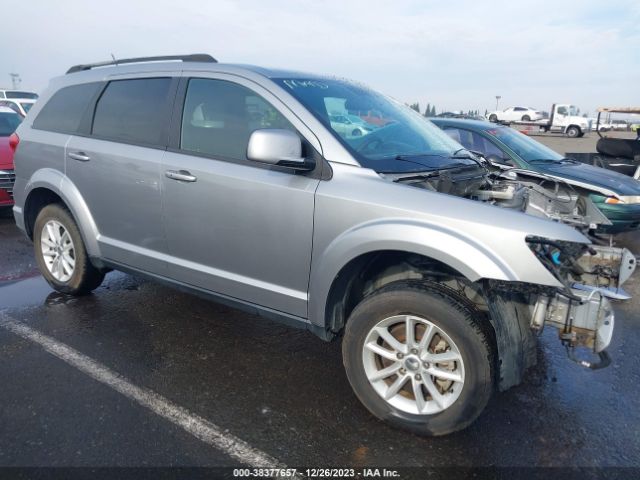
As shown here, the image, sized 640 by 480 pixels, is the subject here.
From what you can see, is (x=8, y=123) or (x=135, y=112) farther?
(x=8, y=123)

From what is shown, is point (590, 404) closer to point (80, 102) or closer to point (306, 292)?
point (306, 292)

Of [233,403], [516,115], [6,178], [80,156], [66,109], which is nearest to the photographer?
[233,403]

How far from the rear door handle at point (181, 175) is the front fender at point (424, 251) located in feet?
3.45

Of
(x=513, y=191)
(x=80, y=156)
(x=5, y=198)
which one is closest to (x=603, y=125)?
(x=513, y=191)

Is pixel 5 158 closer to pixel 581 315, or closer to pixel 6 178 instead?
pixel 6 178

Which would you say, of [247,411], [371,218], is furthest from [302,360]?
[371,218]

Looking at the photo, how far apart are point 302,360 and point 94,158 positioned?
222 centimetres

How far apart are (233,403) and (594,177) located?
5.81 m

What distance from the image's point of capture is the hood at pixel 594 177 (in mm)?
6164

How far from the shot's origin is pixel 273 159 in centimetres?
265

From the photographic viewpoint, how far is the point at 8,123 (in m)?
8.51

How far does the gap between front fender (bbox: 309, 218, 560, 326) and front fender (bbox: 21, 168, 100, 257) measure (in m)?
2.14

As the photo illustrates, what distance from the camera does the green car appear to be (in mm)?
6084

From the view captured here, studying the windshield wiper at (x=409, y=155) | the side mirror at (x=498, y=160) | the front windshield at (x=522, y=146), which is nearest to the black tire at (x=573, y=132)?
the front windshield at (x=522, y=146)
